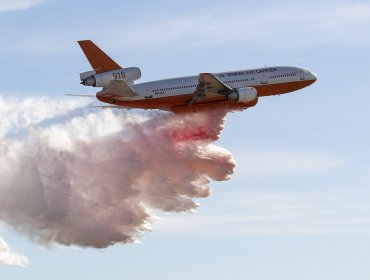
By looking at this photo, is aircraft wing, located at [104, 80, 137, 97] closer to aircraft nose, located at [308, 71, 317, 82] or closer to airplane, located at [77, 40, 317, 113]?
airplane, located at [77, 40, 317, 113]

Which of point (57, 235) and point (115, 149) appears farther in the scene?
point (115, 149)

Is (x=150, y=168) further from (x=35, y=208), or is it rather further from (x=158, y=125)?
(x=35, y=208)

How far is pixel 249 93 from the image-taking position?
232 feet

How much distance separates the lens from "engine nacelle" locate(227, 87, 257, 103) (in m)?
70.3

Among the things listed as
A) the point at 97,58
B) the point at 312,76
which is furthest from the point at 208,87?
the point at 312,76

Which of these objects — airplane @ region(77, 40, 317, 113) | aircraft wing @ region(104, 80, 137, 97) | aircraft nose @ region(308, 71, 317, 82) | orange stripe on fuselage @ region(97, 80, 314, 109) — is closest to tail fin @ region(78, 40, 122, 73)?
airplane @ region(77, 40, 317, 113)

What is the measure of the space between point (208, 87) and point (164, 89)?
14.0ft

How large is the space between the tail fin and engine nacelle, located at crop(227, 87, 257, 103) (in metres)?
11.3

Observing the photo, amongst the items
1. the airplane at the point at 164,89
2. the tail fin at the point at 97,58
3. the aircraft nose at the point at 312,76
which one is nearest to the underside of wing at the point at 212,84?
the airplane at the point at 164,89

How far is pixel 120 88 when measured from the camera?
6694cm

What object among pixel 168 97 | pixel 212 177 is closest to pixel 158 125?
pixel 168 97

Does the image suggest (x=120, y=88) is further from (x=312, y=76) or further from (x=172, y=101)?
(x=312, y=76)

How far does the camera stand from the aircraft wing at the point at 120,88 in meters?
66.3

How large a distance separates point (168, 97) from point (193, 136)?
14.9ft
